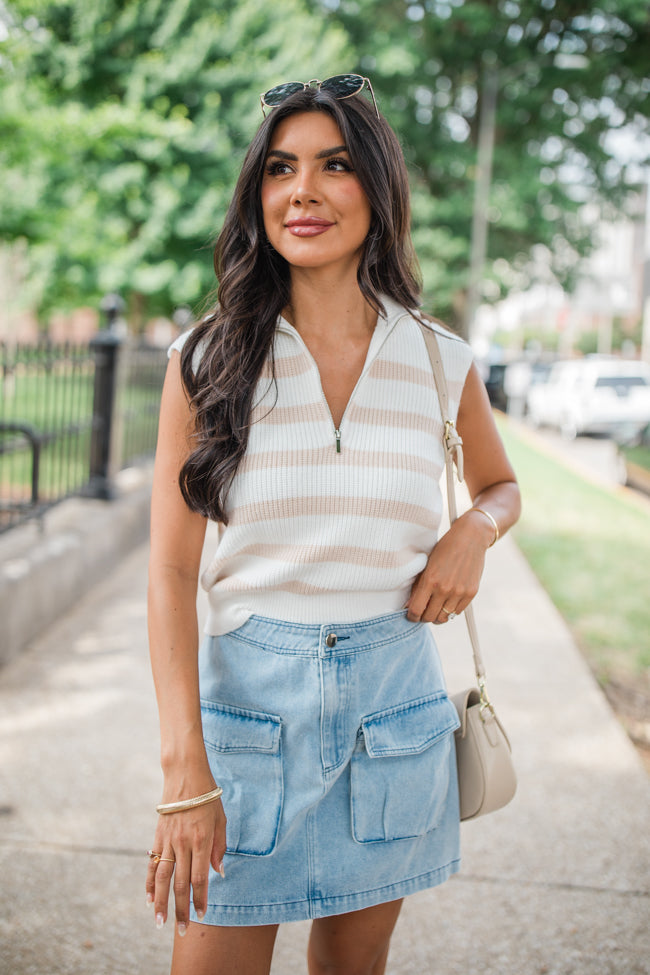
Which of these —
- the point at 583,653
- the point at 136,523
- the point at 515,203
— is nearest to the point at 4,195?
the point at 136,523

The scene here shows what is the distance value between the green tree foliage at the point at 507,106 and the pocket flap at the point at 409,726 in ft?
76.0

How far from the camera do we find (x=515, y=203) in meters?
24.9

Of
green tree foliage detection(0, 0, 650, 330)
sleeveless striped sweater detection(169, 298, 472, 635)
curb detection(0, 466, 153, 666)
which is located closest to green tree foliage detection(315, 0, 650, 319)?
green tree foliage detection(0, 0, 650, 330)

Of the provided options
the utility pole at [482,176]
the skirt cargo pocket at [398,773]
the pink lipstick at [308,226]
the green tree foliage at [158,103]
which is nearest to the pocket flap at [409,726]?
the skirt cargo pocket at [398,773]

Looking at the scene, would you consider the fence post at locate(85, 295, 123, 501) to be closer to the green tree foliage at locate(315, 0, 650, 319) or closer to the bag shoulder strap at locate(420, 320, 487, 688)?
the bag shoulder strap at locate(420, 320, 487, 688)

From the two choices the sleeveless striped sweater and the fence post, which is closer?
the sleeveless striped sweater

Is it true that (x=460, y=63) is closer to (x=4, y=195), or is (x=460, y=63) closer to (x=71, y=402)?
(x=4, y=195)

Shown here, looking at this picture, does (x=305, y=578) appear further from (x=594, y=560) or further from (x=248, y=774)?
(x=594, y=560)

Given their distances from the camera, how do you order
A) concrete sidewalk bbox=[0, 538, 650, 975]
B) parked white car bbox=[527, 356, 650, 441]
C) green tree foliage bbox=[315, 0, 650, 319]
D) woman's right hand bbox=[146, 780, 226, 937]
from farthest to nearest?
1. green tree foliage bbox=[315, 0, 650, 319]
2. parked white car bbox=[527, 356, 650, 441]
3. concrete sidewalk bbox=[0, 538, 650, 975]
4. woman's right hand bbox=[146, 780, 226, 937]

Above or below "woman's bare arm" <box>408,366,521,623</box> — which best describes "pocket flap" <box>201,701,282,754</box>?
below

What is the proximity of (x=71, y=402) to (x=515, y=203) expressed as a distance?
21187mm

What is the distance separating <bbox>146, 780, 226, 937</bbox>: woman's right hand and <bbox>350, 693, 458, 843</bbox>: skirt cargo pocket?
28 centimetres

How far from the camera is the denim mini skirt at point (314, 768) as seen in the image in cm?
154

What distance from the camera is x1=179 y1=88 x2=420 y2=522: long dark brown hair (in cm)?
155
